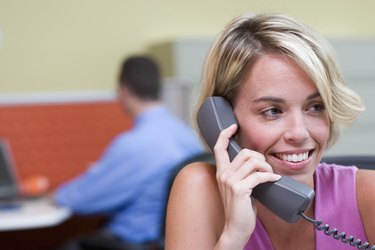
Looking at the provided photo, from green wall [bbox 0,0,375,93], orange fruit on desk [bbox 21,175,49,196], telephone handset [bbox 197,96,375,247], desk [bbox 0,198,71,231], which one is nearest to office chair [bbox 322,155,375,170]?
telephone handset [bbox 197,96,375,247]

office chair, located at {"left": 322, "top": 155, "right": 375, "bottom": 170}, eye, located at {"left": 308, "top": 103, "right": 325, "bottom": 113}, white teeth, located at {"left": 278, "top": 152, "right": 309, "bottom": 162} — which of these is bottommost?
office chair, located at {"left": 322, "top": 155, "right": 375, "bottom": 170}

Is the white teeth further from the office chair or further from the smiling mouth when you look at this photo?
the office chair

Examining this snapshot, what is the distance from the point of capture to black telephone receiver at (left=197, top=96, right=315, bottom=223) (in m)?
1.05

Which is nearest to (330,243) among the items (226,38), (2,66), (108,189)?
(226,38)

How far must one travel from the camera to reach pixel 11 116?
10.1ft

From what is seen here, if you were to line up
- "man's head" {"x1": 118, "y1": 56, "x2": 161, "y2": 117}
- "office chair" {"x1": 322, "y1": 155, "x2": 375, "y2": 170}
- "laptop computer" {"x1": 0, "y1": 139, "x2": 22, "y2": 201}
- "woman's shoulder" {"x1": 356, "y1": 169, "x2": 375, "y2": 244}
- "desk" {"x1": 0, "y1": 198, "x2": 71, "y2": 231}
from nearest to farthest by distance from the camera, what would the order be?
"woman's shoulder" {"x1": 356, "y1": 169, "x2": 375, "y2": 244} → "office chair" {"x1": 322, "y1": 155, "x2": 375, "y2": 170} → "desk" {"x1": 0, "y1": 198, "x2": 71, "y2": 231} → "man's head" {"x1": 118, "y1": 56, "x2": 161, "y2": 117} → "laptop computer" {"x1": 0, "y1": 139, "x2": 22, "y2": 201}

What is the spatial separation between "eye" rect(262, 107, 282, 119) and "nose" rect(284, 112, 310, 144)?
20 millimetres

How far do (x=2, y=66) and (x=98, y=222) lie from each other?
0.93 metres

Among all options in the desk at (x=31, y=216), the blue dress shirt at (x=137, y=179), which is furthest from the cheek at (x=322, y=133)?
the desk at (x=31, y=216)

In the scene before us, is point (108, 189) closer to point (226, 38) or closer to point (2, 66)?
point (2, 66)

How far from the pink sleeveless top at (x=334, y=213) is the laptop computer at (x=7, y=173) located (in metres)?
1.99

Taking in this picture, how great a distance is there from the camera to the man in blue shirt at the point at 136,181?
257cm

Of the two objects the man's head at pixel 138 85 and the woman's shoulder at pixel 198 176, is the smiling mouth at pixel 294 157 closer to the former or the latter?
the woman's shoulder at pixel 198 176

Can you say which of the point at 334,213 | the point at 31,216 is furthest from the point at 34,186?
the point at 334,213
